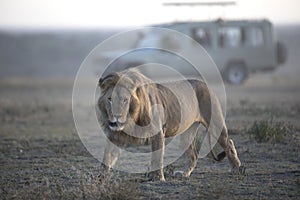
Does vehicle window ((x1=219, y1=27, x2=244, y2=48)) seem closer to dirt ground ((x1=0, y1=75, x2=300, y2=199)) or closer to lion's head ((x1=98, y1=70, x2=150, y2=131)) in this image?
dirt ground ((x1=0, y1=75, x2=300, y2=199))

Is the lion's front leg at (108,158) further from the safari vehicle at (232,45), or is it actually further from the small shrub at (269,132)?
the safari vehicle at (232,45)

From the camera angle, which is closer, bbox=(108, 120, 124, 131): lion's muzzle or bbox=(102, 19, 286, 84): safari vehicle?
bbox=(108, 120, 124, 131): lion's muzzle

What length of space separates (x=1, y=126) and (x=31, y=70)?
35.3 m

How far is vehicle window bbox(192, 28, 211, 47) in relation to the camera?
24844mm

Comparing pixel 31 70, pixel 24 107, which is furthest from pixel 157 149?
pixel 31 70

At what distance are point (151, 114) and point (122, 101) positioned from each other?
664 mm

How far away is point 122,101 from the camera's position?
7.47 meters

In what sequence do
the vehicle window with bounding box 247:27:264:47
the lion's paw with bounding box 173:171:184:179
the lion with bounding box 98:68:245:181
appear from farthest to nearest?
the vehicle window with bounding box 247:27:264:47
the lion's paw with bounding box 173:171:184:179
the lion with bounding box 98:68:245:181

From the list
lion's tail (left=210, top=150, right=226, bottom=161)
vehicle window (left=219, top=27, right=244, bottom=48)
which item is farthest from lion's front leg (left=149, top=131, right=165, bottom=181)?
vehicle window (left=219, top=27, right=244, bottom=48)

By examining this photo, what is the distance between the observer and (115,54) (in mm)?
25422

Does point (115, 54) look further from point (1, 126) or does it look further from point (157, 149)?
point (157, 149)

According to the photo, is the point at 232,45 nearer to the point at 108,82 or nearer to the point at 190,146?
the point at 190,146

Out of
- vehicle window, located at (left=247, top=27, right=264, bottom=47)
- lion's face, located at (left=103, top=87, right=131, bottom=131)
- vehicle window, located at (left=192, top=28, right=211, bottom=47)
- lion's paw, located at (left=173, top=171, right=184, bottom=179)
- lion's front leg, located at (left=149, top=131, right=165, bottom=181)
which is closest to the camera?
lion's face, located at (left=103, top=87, right=131, bottom=131)

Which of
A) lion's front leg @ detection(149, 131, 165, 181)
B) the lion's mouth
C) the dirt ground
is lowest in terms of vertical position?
the dirt ground
